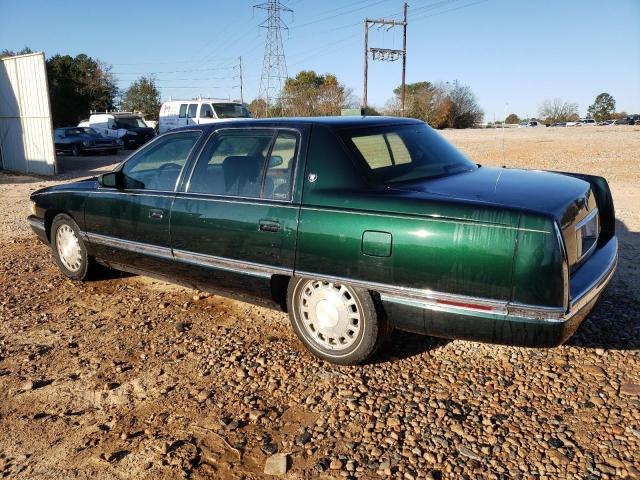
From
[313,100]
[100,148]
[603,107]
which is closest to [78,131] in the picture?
[100,148]

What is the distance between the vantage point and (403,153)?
3918mm

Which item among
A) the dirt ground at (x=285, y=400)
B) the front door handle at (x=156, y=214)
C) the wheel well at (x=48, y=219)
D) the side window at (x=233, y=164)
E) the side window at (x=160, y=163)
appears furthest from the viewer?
the wheel well at (x=48, y=219)

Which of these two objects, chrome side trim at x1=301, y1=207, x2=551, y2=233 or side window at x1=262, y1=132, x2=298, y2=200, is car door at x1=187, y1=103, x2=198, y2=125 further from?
chrome side trim at x1=301, y1=207, x2=551, y2=233

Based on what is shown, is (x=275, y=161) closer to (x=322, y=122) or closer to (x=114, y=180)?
(x=322, y=122)

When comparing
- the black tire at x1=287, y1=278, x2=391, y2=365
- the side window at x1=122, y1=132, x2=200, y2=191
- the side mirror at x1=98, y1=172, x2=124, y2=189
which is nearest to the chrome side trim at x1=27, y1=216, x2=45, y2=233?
the side mirror at x1=98, y1=172, x2=124, y2=189

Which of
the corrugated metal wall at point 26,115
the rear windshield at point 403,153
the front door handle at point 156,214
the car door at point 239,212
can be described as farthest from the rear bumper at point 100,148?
the rear windshield at point 403,153

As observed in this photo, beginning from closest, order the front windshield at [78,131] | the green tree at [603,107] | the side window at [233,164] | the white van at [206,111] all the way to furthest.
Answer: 1. the side window at [233,164]
2. the white van at [206,111]
3. the front windshield at [78,131]
4. the green tree at [603,107]

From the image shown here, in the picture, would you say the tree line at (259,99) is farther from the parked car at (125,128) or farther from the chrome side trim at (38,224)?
the chrome side trim at (38,224)

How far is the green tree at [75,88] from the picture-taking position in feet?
144

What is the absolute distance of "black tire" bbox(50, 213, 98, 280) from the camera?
535cm

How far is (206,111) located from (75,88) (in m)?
29.7

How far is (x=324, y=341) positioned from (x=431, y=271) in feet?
3.35

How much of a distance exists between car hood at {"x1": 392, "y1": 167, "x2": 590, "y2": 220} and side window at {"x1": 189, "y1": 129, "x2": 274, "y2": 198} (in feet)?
3.67

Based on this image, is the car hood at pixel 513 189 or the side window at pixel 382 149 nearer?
the car hood at pixel 513 189
